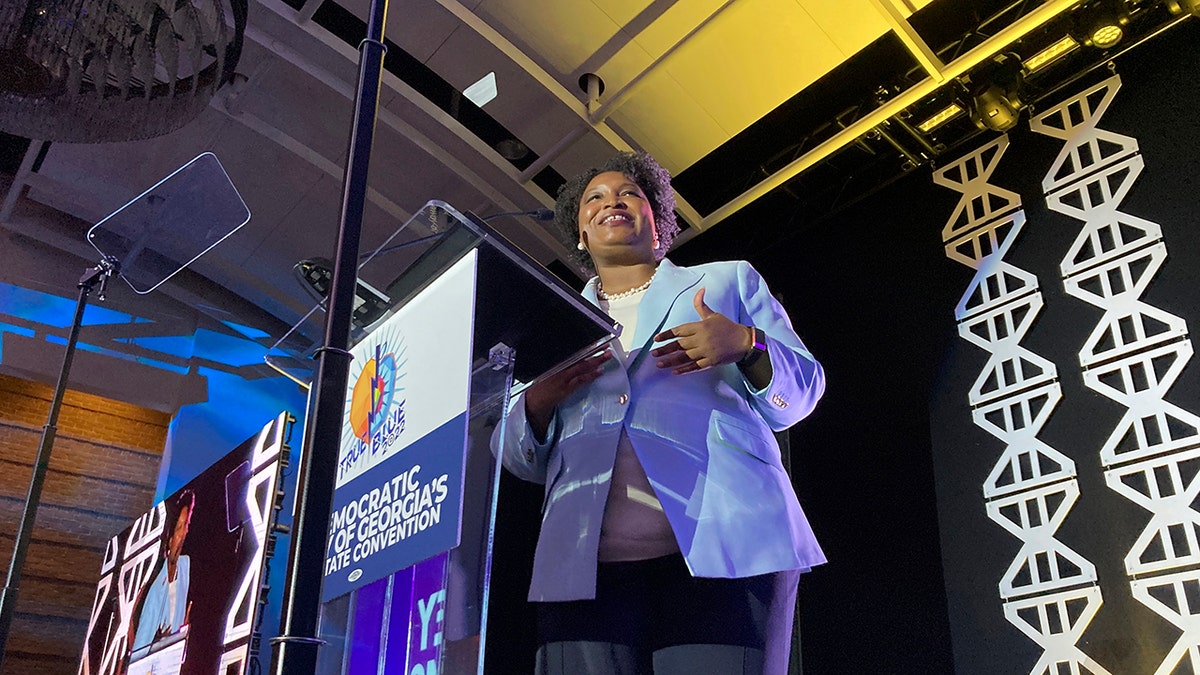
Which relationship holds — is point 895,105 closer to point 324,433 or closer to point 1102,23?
point 1102,23

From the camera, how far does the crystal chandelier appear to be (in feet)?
7.27

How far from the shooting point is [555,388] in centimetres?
139

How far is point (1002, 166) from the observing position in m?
4.95

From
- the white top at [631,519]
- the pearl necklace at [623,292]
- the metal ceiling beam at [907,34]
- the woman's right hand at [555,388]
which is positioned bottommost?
the white top at [631,519]

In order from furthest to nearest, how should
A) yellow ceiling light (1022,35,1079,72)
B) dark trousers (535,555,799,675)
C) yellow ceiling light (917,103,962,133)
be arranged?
yellow ceiling light (917,103,962,133) → yellow ceiling light (1022,35,1079,72) → dark trousers (535,555,799,675)

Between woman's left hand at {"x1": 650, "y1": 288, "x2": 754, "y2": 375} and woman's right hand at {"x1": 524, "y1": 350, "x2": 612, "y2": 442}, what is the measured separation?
9 centimetres

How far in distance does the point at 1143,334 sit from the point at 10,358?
6.99 metres

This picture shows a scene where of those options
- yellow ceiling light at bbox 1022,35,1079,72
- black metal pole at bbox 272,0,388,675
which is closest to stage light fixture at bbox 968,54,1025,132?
yellow ceiling light at bbox 1022,35,1079,72

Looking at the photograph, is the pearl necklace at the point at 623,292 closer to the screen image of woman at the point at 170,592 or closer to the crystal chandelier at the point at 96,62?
the crystal chandelier at the point at 96,62

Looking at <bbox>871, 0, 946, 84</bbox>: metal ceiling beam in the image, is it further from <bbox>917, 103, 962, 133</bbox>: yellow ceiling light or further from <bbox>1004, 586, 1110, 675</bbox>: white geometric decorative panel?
<bbox>1004, 586, 1110, 675</bbox>: white geometric decorative panel

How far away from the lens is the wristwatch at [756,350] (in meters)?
1.33

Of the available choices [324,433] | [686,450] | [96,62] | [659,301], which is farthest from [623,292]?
[96,62]

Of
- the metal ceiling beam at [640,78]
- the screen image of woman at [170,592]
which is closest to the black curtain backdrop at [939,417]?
the metal ceiling beam at [640,78]

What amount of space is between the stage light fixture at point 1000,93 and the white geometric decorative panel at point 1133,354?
174 mm
